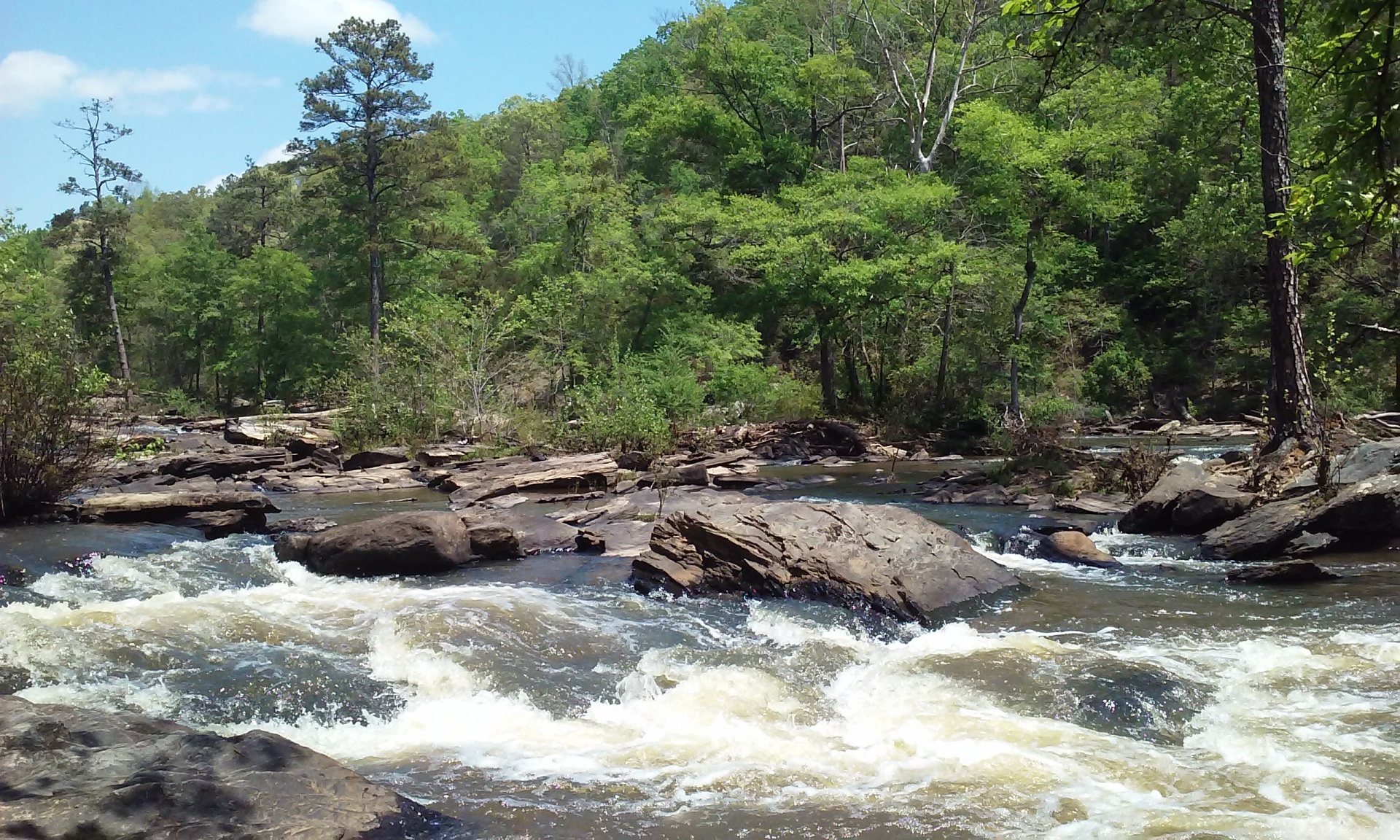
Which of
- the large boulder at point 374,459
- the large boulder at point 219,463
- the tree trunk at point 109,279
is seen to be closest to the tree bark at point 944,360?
the large boulder at point 374,459

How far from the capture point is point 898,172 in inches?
1224

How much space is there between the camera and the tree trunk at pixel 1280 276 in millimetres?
13383

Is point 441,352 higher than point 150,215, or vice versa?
point 150,215

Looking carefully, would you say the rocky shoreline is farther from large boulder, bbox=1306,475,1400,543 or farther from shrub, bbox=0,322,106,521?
shrub, bbox=0,322,106,521

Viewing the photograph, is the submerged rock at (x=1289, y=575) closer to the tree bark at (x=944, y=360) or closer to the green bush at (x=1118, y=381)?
the tree bark at (x=944, y=360)

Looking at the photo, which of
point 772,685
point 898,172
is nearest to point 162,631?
point 772,685

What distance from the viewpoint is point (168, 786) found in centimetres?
446

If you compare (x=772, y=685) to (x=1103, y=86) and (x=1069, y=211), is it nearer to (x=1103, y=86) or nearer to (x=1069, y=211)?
(x=1069, y=211)

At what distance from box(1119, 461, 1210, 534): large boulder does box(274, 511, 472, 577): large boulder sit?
8424mm

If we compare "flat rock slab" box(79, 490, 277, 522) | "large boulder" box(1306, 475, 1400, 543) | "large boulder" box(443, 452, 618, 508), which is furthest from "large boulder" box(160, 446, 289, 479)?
"large boulder" box(1306, 475, 1400, 543)

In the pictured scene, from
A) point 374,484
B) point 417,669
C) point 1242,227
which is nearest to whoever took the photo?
point 417,669

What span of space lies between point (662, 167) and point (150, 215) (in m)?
71.6

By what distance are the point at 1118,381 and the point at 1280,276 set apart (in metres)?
23.4

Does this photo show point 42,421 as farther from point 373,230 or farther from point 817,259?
point 373,230
